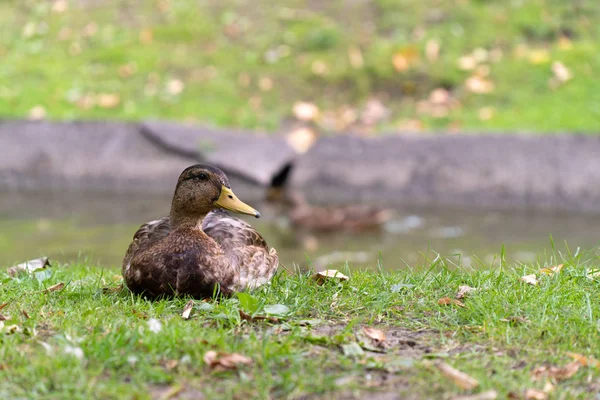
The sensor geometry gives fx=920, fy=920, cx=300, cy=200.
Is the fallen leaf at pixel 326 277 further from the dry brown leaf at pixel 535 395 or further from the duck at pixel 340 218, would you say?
the duck at pixel 340 218

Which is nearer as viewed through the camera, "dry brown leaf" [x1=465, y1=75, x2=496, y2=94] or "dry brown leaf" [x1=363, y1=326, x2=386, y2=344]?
"dry brown leaf" [x1=363, y1=326, x2=386, y2=344]

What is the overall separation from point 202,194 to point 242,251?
0.39 m

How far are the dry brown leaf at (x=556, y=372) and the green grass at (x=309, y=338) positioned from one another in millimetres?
30

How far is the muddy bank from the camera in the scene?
34.6 feet

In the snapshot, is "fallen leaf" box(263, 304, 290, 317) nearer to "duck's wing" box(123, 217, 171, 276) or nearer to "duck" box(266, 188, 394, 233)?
"duck's wing" box(123, 217, 171, 276)

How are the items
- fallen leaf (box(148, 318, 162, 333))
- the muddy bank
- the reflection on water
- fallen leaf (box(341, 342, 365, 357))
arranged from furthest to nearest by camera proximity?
the muddy bank
the reflection on water
fallen leaf (box(148, 318, 162, 333))
fallen leaf (box(341, 342, 365, 357))

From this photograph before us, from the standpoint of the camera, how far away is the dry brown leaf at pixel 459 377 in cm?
346

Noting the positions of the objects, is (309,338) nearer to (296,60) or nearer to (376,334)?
(376,334)

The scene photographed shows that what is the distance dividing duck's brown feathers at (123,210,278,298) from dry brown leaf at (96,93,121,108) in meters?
7.79

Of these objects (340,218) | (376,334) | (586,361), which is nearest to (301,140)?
(340,218)

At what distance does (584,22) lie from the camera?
14039 mm

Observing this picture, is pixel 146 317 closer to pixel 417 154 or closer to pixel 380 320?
pixel 380 320

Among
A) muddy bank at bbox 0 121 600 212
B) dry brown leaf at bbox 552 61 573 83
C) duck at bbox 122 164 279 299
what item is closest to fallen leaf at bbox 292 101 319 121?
muddy bank at bbox 0 121 600 212

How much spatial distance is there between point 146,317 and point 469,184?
22.9 ft
